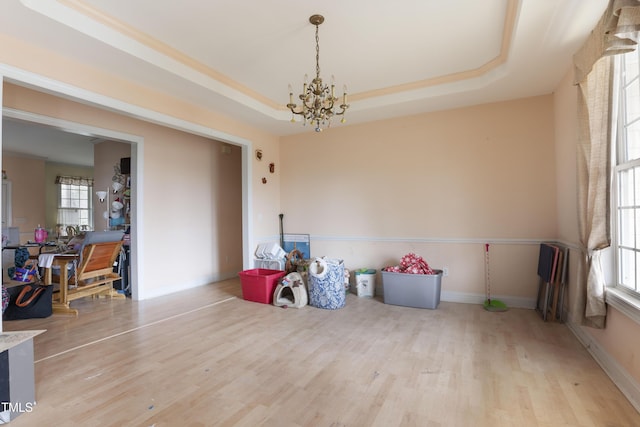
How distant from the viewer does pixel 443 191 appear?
427cm

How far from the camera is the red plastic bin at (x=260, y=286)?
419cm

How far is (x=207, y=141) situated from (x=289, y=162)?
5.05 feet

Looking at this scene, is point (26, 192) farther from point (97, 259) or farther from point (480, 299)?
point (480, 299)

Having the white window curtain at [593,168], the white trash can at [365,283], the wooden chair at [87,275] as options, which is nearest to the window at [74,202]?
the wooden chair at [87,275]

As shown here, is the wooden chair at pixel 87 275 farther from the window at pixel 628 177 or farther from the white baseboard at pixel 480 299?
the window at pixel 628 177

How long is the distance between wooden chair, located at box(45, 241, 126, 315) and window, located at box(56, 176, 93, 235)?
515cm

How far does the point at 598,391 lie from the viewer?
6.61 feet

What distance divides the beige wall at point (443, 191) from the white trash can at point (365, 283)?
11.9 inches

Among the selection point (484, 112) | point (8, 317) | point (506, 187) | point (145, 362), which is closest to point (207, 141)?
point (8, 317)

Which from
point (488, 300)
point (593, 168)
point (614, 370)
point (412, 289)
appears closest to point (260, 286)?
point (412, 289)

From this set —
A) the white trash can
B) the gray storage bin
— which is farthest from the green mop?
the white trash can

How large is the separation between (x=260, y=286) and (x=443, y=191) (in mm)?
2881

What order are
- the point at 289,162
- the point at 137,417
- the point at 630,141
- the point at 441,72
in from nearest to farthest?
the point at 137,417 < the point at 630,141 < the point at 441,72 < the point at 289,162

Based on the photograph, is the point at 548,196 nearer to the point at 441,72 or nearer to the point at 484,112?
the point at 484,112
